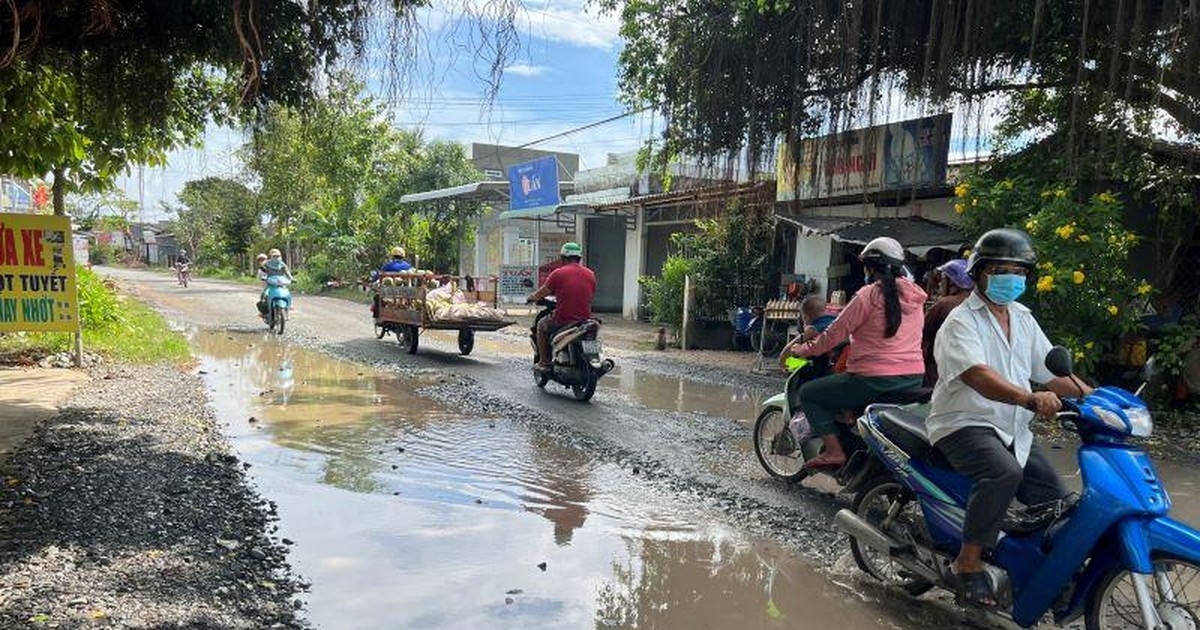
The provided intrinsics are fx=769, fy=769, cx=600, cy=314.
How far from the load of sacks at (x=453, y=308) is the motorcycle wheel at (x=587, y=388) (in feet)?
11.1

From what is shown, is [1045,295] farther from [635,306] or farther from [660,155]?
[635,306]

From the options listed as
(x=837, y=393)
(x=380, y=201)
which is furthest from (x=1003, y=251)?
(x=380, y=201)

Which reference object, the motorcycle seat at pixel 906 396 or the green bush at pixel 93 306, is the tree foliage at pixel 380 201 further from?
the motorcycle seat at pixel 906 396

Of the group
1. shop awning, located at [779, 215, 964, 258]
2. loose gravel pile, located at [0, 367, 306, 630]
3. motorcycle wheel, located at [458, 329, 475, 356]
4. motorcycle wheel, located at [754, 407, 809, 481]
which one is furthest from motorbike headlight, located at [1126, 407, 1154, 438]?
motorcycle wheel, located at [458, 329, 475, 356]

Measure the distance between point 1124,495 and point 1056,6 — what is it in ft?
20.9

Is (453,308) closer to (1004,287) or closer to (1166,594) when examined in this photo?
(1004,287)

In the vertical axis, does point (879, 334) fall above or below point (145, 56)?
below

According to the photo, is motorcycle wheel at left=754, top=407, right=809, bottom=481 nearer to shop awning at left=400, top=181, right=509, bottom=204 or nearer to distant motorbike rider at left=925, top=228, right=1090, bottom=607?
distant motorbike rider at left=925, top=228, right=1090, bottom=607

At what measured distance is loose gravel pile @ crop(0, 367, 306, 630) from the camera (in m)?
3.28

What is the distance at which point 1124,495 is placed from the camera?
2.82 meters

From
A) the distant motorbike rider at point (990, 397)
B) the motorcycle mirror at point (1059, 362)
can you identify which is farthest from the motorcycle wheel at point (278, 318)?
the motorcycle mirror at point (1059, 362)

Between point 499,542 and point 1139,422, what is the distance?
3.16 meters

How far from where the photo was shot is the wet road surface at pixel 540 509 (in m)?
3.70

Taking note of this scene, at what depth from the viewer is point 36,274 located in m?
8.14
